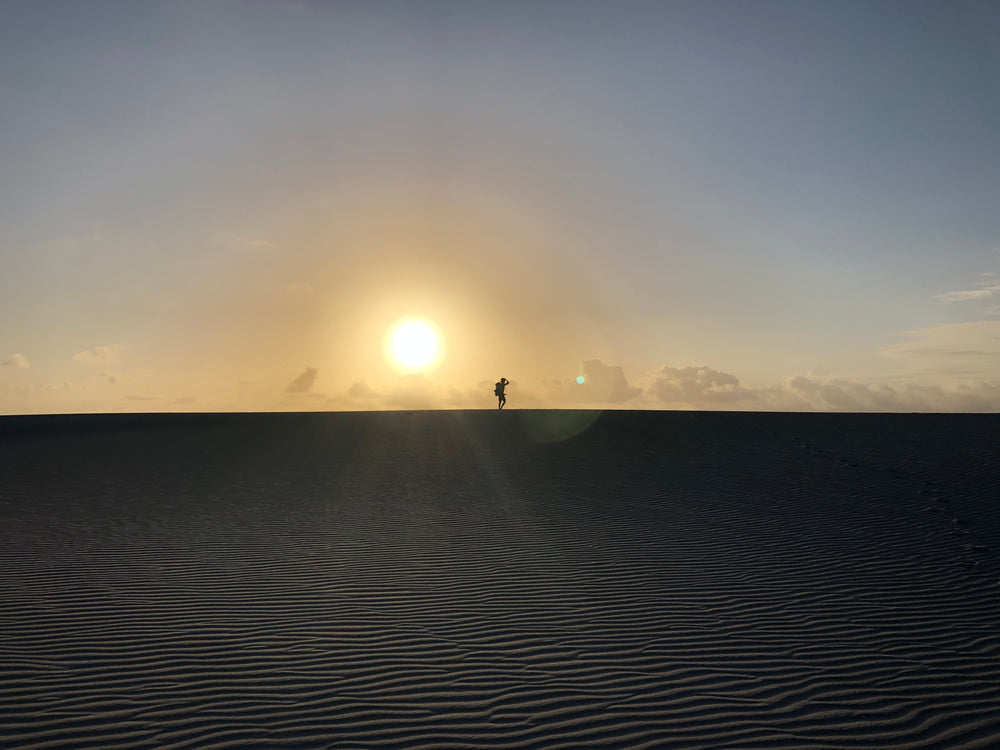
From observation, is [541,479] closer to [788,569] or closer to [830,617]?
[788,569]

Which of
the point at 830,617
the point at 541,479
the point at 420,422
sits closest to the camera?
the point at 830,617

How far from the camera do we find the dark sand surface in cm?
507

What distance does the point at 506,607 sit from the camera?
7.70 meters

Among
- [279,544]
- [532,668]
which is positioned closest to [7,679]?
[532,668]

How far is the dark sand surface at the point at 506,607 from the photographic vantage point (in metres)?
5.07

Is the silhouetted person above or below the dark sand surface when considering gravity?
above

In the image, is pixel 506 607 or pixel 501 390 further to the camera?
pixel 501 390

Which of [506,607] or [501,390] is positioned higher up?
[501,390]

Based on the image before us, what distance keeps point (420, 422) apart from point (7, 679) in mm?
22427

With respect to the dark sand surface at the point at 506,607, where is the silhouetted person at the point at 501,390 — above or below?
above

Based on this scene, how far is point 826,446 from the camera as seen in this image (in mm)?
21062

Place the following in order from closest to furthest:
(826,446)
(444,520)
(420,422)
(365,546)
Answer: (365,546) → (444,520) → (826,446) → (420,422)

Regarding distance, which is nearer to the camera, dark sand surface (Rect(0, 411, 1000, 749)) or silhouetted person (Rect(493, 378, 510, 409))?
dark sand surface (Rect(0, 411, 1000, 749))

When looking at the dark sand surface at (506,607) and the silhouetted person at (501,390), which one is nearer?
the dark sand surface at (506,607)
